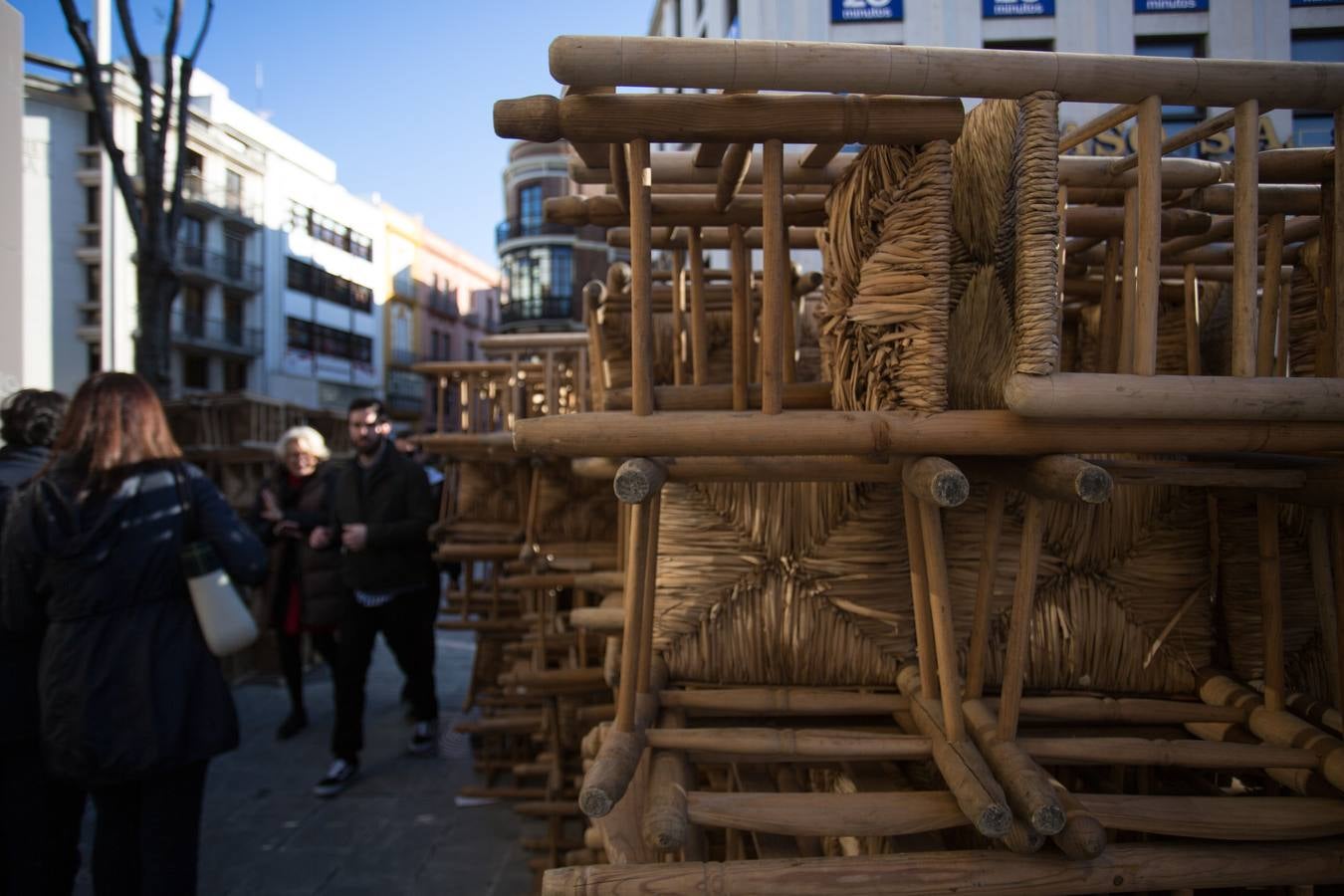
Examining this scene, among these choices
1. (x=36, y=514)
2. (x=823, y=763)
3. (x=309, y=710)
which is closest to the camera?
(x=823, y=763)

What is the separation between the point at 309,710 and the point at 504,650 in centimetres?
189

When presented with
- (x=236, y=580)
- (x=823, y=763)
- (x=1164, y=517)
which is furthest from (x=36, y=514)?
(x=1164, y=517)

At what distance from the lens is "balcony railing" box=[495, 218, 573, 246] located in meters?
25.5

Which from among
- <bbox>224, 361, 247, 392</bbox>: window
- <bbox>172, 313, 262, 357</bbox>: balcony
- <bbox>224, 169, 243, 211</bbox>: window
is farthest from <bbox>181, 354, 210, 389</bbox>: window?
<bbox>224, 169, 243, 211</bbox>: window

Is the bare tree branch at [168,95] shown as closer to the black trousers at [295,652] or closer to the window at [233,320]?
the black trousers at [295,652]

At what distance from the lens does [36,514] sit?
2240mm

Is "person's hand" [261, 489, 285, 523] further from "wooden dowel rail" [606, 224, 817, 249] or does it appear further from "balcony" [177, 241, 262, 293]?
"balcony" [177, 241, 262, 293]

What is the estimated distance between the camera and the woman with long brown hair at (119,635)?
2.18 metres

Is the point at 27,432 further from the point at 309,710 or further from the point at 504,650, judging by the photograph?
the point at 309,710

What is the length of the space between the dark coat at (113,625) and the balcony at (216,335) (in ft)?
70.4

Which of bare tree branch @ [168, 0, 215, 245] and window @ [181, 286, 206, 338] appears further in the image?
window @ [181, 286, 206, 338]

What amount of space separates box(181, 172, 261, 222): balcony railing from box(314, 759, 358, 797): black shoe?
20507mm

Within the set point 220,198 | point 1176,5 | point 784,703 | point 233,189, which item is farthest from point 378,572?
point 233,189

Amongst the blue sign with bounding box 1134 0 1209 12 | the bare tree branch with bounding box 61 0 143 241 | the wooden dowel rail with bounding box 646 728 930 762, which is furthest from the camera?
the blue sign with bounding box 1134 0 1209 12
